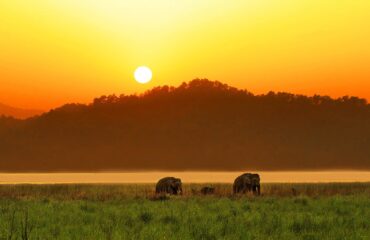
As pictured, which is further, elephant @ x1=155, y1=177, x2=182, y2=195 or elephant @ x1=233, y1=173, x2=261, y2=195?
elephant @ x1=155, y1=177, x2=182, y2=195

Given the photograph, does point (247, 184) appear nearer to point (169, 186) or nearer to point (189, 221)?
point (169, 186)

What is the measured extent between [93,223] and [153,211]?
4.56 metres

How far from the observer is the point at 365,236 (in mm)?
22250

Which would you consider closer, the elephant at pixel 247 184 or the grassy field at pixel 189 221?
the grassy field at pixel 189 221

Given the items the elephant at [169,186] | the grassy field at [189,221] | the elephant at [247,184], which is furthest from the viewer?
the elephant at [169,186]

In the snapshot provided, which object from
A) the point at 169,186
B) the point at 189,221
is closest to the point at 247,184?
the point at 169,186

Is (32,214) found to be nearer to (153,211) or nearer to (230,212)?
(153,211)

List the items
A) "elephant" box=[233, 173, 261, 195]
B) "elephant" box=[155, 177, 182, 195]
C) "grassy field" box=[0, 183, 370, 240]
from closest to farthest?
1. "grassy field" box=[0, 183, 370, 240]
2. "elephant" box=[233, 173, 261, 195]
3. "elephant" box=[155, 177, 182, 195]

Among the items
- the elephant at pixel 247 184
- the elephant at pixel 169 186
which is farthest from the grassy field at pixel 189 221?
the elephant at pixel 169 186

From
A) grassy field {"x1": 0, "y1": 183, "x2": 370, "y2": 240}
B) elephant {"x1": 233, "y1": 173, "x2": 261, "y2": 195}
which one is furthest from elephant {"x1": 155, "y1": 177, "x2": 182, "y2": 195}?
grassy field {"x1": 0, "y1": 183, "x2": 370, "y2": 240}

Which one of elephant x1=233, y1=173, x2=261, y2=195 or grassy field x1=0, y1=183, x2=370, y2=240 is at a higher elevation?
elephant x1=233, y1=173, x2=261, y2=195

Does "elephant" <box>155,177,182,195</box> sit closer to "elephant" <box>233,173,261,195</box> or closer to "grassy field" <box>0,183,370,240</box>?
"elephant" <box>233,173,261,195</box>

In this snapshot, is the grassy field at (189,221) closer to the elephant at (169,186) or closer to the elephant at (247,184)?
the elephant at (247,184)

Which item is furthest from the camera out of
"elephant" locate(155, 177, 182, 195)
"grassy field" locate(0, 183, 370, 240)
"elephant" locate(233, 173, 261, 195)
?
"elephant" locate(155, 177, 182, 195)
